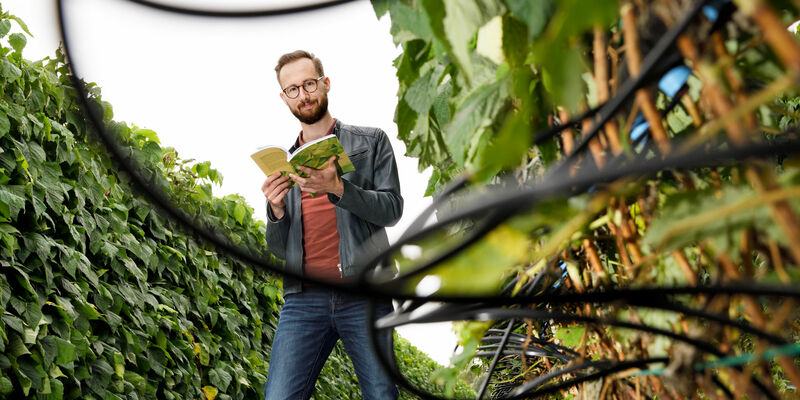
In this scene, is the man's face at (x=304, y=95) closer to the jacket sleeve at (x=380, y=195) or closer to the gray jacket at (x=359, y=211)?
the gray jacket at (x=359, y=211)

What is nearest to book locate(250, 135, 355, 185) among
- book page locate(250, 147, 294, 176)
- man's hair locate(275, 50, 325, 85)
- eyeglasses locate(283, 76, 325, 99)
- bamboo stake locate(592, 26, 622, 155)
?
book page locate(250, 147, 294, 176)

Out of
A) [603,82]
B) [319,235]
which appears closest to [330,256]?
[319,235]

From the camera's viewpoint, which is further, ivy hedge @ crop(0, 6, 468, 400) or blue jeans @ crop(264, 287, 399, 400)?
blue jeans @ crop(264, 287, 399, 400)

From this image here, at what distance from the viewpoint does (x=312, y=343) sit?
79.2 inches

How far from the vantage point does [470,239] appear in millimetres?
415

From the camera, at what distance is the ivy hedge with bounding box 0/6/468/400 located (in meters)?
1.83

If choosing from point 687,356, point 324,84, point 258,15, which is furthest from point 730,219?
point 324,84

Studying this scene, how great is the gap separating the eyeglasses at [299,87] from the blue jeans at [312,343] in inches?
28.4

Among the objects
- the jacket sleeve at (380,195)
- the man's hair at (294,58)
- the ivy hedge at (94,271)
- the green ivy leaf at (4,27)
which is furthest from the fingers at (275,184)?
the green ivy leaf at (4,27)

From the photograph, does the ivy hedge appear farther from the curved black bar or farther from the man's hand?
the curved black bar

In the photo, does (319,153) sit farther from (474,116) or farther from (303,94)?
(474,116)

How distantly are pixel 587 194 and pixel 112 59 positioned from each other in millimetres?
819

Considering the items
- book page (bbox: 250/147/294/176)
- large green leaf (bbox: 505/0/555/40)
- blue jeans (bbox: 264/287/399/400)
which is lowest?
blue jeans (bbox: 264/287/399/400)

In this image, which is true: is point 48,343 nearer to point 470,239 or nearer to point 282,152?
point 282,152
